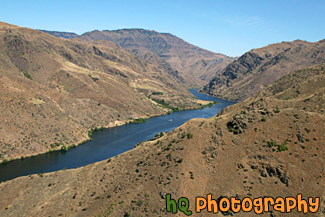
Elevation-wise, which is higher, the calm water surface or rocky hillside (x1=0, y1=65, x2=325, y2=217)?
rocky hillside (x1=0, y1=65, x2=325, y2=217)

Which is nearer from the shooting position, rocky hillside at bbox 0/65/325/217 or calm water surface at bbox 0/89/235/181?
rocky hillside at bbox 0/65/325/217

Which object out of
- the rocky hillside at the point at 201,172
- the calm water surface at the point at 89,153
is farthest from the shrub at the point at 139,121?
the rocky hillside at the point at 201,172

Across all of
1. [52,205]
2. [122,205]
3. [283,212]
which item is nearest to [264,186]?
[283,212]

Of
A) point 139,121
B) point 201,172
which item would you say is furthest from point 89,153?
point 201,172

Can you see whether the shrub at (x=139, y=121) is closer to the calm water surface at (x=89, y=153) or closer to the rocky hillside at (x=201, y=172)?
the calm water surface at (x=89, y=153)

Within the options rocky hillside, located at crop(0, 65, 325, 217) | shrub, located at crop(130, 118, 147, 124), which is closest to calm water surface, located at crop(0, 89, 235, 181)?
shrub, located at crop(130, 118, 147, 124)

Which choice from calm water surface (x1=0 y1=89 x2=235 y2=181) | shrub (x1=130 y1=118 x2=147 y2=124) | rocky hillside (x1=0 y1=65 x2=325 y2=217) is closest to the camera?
rocky hillside (x1=0 y1=65 x2=325 y2=217)

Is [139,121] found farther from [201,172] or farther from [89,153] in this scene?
[201,172]

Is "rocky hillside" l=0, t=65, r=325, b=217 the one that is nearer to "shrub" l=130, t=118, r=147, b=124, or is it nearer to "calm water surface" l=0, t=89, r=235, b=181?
"calm water surface" l=0, t=89, r=235, b=181
